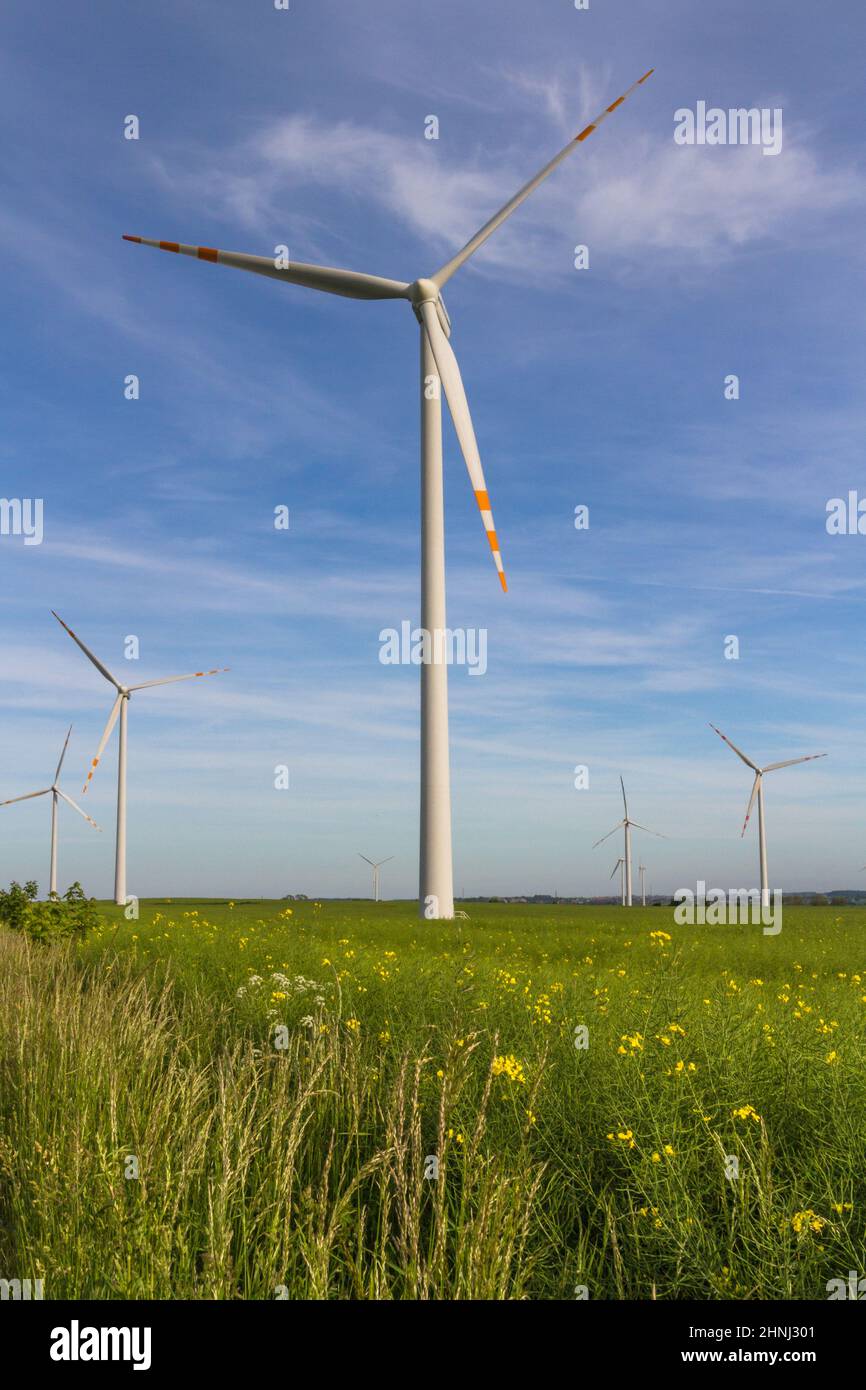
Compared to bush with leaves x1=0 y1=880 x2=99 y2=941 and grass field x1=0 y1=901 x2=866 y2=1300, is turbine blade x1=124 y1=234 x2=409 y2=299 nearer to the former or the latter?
bush with leaves x1=0 y1=880 x2=99 y2=941

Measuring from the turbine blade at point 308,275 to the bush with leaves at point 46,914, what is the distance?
74.8 feet

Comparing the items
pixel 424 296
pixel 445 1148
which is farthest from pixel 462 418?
pixel 445 1148

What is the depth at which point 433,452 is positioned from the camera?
37.4 m

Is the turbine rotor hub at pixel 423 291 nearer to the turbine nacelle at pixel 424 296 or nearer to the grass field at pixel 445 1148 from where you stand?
the turbine nacelle at pixel 424 296

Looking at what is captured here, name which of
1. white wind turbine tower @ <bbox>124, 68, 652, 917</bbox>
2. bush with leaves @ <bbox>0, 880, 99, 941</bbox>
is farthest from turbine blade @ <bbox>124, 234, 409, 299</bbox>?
bush with leaves @ <bbox>0, 880, 99, 941</bbox>

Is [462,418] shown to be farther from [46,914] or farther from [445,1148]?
[445,1148]

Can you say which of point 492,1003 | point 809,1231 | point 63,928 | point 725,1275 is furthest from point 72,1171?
point 63,928

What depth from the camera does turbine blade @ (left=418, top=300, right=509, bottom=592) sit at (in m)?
31.6

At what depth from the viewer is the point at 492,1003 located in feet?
39.3

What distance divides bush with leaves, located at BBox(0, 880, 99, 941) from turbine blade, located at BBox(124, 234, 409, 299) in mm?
22798

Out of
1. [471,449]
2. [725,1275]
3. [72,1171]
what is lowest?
[725,1275]

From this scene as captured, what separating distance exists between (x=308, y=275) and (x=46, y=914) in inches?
953

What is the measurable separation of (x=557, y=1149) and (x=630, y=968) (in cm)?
1311
